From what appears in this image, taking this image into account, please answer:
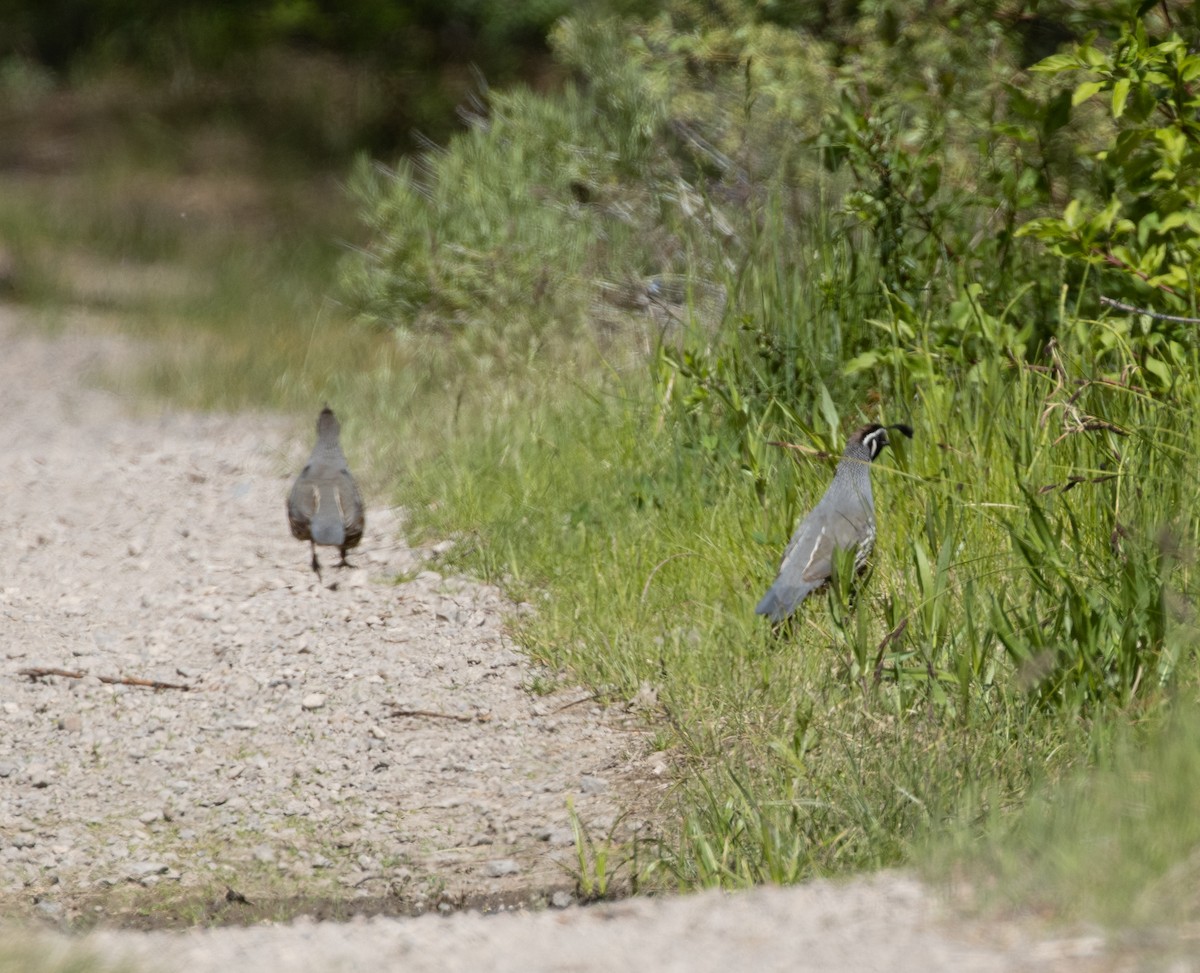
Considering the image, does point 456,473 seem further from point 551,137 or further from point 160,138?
point 160,138

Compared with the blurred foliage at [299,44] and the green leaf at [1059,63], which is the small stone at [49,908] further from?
the blurred foliage at [299,44]

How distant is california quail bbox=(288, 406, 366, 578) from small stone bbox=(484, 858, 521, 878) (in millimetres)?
2173

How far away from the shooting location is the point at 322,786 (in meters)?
4.62

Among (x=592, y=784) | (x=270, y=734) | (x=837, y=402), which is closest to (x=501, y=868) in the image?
(x=592, y=784)

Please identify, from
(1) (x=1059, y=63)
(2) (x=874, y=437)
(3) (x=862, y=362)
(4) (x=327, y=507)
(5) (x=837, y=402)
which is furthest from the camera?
(4) (x=327, y=507)

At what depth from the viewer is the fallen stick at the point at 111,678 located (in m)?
5.21

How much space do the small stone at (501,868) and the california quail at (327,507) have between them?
217 cm

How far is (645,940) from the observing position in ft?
9.45

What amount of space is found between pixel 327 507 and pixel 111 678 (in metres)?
1.24

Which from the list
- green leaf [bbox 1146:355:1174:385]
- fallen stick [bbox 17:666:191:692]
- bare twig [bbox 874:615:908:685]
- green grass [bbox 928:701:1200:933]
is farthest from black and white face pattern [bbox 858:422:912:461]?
fallen stick [bbox 17:666:191:692]

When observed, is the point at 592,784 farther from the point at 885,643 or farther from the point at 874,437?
the point at 874,437

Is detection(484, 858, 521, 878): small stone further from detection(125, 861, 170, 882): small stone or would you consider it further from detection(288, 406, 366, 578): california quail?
detection(288, 406, 366, 578): california quail

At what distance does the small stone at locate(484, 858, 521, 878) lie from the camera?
13.7ft

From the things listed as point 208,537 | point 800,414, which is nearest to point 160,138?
point 208,537
